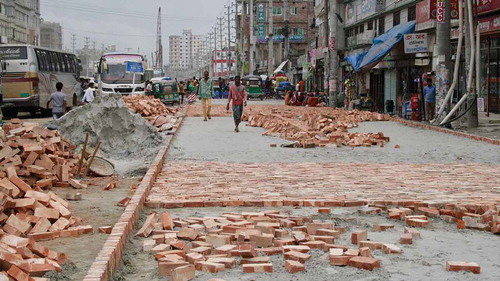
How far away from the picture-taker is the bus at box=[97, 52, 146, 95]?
43031 millimetres

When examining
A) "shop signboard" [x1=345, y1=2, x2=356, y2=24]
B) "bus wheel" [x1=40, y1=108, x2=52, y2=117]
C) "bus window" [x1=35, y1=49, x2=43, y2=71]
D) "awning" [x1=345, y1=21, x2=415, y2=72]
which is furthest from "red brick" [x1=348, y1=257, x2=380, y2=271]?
"shop signboard" [x1=345, y1=2, x2=356, y2=24]

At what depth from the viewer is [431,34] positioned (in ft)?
102

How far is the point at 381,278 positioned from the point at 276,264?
0.89 m

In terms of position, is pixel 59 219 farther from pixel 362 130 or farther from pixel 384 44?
pixel 384 44

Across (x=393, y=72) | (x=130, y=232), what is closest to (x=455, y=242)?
(x=130, y=232)

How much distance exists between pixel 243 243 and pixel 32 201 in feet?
8.41

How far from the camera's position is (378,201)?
867 cm

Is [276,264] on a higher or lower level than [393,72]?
lower

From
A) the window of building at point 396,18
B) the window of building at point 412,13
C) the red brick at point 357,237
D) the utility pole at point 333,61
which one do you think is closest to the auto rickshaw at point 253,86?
the utility pole at point 333,61

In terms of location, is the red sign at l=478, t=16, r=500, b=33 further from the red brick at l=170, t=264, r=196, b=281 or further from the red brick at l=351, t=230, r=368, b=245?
the red brick at l=170, t=264, r=196, b=281

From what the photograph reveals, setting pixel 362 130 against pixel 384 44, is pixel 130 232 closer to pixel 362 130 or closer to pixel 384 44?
pixel 362 130

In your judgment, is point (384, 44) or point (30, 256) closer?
point (30, 256)

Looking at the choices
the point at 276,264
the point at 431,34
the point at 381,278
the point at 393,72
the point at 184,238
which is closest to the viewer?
the point at 381,278

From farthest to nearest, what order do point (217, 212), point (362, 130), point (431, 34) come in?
point (431, 34)
point (362, 130)
point (217, 212)
